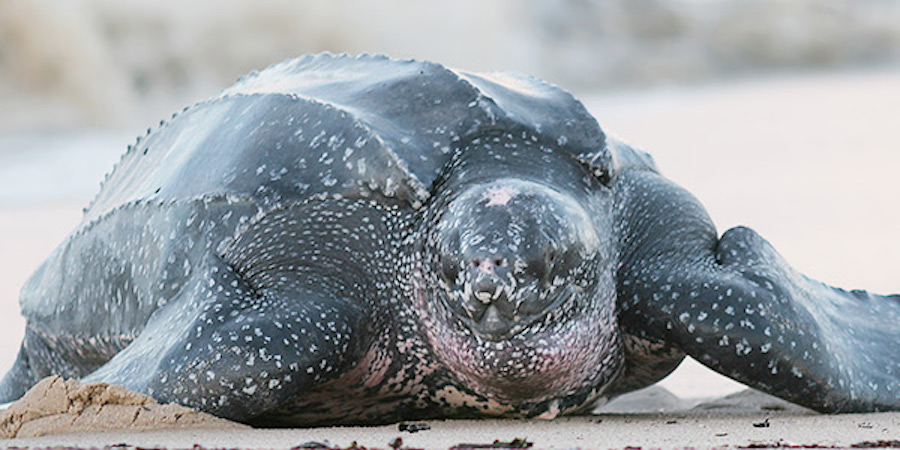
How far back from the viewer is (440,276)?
2584mm

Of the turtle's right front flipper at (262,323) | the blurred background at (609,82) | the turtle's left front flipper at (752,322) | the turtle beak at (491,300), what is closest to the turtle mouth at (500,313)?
the turtle beak at (491,300)

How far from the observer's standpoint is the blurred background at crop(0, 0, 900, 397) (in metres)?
7.05

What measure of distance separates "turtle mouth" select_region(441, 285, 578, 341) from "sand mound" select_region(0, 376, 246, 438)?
55 cm

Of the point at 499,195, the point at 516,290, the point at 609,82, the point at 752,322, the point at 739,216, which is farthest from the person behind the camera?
the point at 609,82

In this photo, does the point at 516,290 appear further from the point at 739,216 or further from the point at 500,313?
the point at 739,216

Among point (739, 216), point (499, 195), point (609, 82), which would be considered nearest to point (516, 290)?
point (499, 195)

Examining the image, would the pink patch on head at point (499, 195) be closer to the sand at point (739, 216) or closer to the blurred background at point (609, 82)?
the sand at point (739, 216)

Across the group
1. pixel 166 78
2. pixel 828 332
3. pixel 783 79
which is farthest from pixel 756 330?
pixel 783 79

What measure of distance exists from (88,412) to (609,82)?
15.5 metres

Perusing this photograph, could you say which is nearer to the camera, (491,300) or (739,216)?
(491,300)

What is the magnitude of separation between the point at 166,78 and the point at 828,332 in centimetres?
1407

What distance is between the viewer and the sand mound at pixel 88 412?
243 cm

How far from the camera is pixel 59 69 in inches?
595

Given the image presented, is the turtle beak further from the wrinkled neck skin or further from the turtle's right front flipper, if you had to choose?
the turtle's right front flipper
